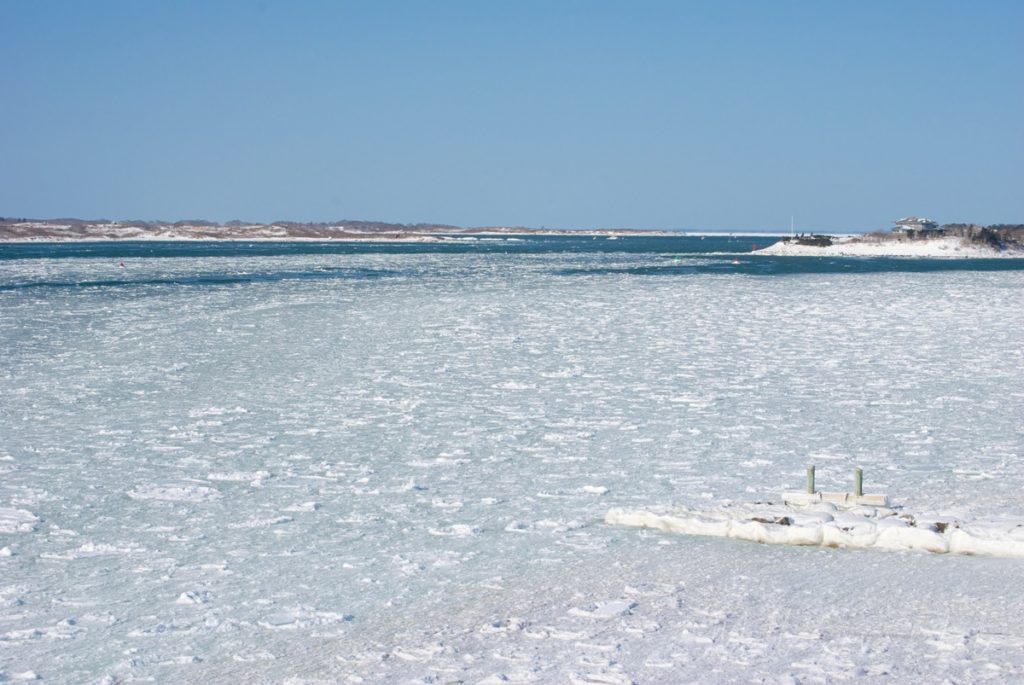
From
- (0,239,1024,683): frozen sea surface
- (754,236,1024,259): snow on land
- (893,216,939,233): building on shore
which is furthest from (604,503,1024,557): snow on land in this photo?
(893,216,939,233): building on shore

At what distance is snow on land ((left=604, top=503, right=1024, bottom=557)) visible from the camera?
7082 millimetres

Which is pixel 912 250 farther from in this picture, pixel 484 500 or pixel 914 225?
pixel 484 500

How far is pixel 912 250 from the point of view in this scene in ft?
240

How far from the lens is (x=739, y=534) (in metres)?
7.50

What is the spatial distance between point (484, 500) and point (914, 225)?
87352mm

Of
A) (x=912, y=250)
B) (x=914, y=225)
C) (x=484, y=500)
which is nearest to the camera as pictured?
(x=484, y=500)

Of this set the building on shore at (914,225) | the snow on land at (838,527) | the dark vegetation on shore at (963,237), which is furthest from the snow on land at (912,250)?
the snow on land at (838,527)

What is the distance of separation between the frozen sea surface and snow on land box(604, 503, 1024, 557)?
14 centimetres

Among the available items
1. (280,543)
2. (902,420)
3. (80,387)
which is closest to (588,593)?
(280,543)

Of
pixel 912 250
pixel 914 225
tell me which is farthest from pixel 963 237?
pixel 914 225

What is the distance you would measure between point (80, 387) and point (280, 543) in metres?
7.66

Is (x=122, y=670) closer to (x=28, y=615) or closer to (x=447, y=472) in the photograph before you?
(x=28, y=615)

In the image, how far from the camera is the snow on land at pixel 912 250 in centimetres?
7100

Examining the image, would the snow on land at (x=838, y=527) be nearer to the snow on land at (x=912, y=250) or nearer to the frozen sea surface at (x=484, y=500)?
the frozen sea surface at (x=484, y=500)
